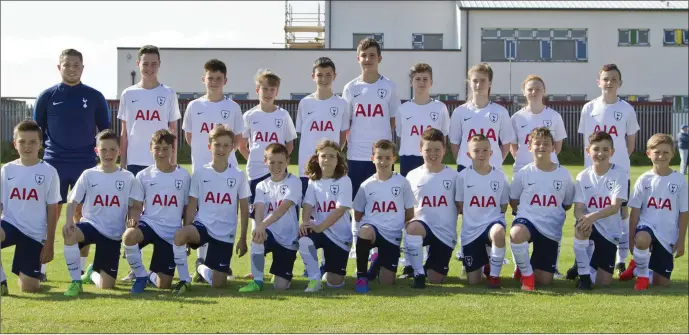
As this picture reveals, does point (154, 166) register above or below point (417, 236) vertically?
above

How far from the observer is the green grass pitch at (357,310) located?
20.6ft

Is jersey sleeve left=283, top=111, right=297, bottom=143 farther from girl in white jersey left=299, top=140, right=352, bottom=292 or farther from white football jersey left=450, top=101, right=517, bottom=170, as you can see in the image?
white football jersey left=450, top=101, right=517, bottom=170

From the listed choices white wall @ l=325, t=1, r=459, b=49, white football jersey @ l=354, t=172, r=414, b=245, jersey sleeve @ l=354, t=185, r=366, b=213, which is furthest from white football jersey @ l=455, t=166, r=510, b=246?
white wall @ l=325, t=1, r=459, b=49

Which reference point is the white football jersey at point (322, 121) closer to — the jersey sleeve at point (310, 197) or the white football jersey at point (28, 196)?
the jersey sleeve at point (310, 197)

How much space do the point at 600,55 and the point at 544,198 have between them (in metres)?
34.5

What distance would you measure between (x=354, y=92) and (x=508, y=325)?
330 cm

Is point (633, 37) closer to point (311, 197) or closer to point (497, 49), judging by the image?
point (497, 49)

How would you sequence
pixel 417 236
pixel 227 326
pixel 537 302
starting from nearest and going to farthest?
pixel 227 326, pixel 537 302, pixel 417 236

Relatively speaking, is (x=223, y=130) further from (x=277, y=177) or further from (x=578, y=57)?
(x=578, y=57)

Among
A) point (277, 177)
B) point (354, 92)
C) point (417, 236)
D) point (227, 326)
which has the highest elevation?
point (354, 92)

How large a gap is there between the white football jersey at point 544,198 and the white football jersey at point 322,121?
1815 mm

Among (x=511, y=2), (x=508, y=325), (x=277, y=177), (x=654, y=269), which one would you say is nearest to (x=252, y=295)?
(x=277, y=177)

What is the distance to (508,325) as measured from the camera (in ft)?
20.9

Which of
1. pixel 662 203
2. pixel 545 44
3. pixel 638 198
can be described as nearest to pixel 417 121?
pixel 638 198
